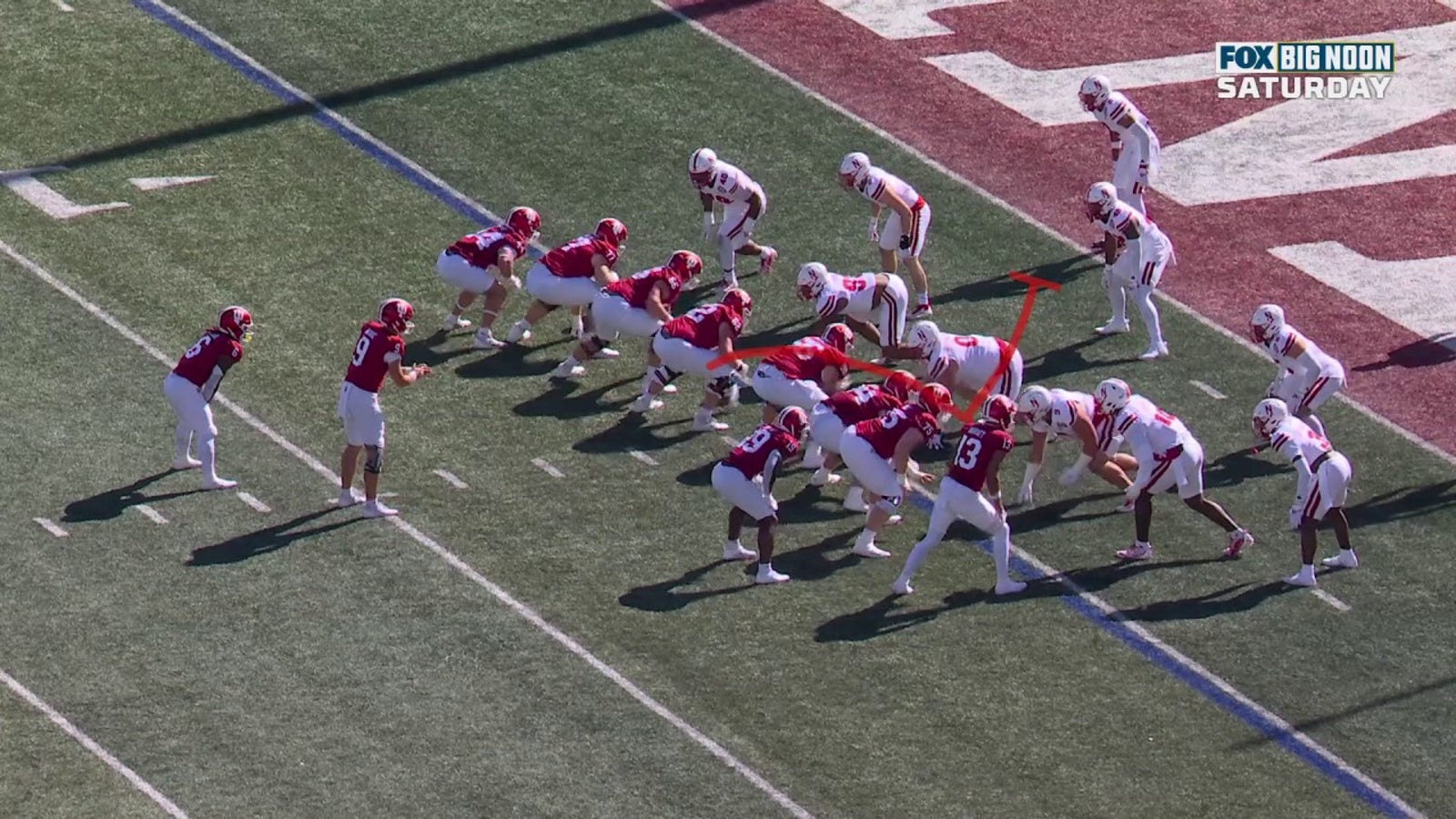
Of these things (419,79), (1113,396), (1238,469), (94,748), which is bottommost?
(94,748)

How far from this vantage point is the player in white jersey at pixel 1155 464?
20.0m

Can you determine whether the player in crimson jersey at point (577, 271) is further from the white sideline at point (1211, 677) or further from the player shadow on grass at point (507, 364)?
the white sideline at point (1211, 677)

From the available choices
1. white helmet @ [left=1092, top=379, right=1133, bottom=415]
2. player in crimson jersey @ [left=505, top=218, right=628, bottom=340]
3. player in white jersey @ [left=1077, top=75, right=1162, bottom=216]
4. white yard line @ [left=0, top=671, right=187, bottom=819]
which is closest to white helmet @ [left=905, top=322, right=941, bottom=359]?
white helmet @ [left=1092, top=379, right=1133, bottom=415]

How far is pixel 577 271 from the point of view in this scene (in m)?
22.9

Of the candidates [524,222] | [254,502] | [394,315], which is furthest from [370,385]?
[524,222]

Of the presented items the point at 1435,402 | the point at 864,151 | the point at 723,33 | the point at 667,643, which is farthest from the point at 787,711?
the point at 723,33

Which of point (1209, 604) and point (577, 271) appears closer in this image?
point (1209, 604)

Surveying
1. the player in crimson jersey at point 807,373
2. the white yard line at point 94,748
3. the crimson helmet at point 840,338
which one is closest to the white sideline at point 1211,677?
the player in crimson jersey at point 807,373

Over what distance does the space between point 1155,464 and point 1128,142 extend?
234 inches

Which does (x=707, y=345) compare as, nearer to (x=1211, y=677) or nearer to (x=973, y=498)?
(x=973, y=498)

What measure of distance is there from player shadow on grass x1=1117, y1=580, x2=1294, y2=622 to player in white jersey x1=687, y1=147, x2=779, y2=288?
6.27 meters

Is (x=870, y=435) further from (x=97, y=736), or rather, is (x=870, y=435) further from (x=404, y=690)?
(x=97, y=736)

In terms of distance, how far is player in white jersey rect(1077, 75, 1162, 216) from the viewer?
25062 mm

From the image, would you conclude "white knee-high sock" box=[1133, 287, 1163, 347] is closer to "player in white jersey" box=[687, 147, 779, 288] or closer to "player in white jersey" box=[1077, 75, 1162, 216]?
"player in white jersey" box=[1077, 75, 1162, 216]
